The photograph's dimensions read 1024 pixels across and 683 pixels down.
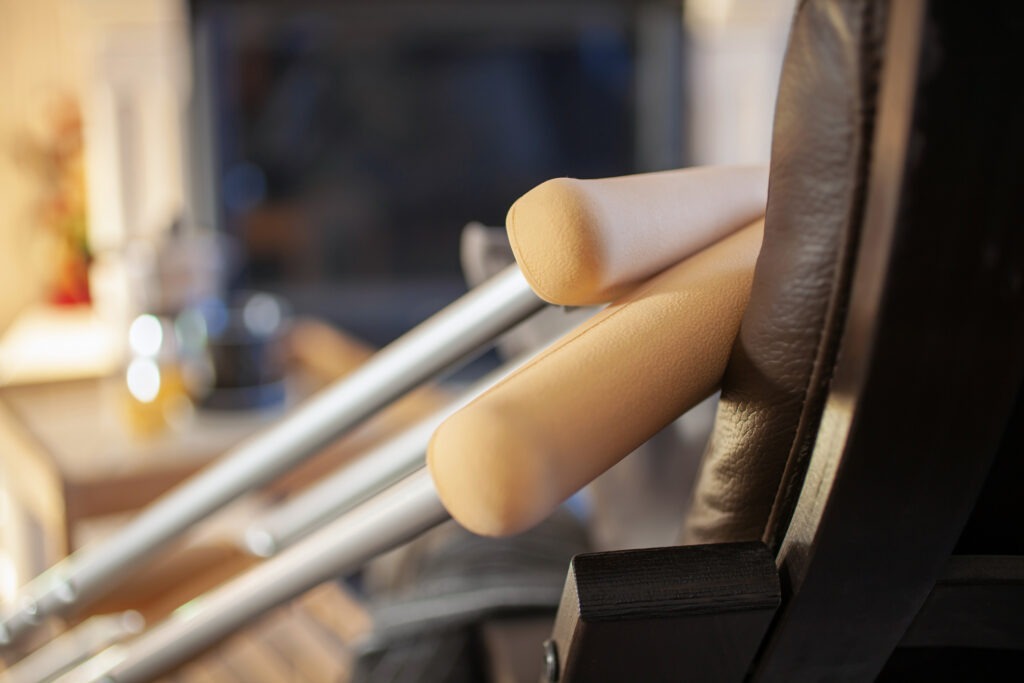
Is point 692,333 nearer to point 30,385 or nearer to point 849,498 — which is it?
point 849,498

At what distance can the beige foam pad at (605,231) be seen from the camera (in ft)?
1.32

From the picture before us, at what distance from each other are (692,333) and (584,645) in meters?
0.14

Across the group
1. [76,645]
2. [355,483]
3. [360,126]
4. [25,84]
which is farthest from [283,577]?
→ [25,84]

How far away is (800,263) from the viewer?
1.18 feet

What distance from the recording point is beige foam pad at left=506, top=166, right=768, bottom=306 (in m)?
0.40

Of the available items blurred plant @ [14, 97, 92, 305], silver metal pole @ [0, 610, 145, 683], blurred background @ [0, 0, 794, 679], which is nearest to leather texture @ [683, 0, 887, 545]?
silver metal pole @ [0, 610, 145, 683]

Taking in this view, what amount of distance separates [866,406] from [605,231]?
0.13 m

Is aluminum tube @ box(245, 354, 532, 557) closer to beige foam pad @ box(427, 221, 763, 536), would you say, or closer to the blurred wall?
beige foam pad @ box(427, 221, 763, 536)

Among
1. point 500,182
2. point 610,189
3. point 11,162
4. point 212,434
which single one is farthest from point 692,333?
point 11,162

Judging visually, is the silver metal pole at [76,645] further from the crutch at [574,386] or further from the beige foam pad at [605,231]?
the beige foam pad at [605,231]

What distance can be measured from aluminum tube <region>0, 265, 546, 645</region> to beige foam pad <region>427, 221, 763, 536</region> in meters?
0.10

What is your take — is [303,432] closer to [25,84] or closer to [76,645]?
[76,645]

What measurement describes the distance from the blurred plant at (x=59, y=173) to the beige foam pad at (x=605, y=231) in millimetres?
3091

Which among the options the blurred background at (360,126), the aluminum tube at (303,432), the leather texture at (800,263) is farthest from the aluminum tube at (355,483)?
the blurred background at (360,126)
